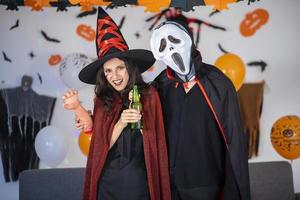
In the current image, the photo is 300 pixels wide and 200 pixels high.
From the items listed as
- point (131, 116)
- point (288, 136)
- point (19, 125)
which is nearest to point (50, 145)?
point (19, 125)

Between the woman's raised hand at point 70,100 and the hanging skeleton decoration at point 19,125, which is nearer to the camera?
the woman's raised hand at point 70,100

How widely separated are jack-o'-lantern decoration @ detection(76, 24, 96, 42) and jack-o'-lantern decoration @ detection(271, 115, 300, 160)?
1.86 metres

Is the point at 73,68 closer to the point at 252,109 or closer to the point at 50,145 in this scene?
the point at 50,145

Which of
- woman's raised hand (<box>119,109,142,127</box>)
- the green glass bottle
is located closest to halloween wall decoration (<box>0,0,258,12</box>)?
the green glass bottle

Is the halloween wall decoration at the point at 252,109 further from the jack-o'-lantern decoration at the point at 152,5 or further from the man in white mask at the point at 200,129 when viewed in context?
the man in white mask at the point at 200,129

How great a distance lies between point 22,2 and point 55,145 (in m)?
1.42

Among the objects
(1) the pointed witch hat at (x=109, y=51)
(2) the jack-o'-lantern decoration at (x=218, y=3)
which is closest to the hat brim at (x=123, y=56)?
(1) the pointed witch hat at (x=109, y=51)

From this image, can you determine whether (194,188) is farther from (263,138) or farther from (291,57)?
(291,57)

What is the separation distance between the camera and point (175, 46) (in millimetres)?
1905

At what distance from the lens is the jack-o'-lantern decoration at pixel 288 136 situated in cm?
329

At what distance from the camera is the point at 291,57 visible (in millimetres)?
3805

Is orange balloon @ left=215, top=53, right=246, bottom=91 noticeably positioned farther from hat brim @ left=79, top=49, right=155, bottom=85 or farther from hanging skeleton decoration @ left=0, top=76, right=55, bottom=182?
hanging skeleton decoration @ left=0, top=76, right=55, bottom=182

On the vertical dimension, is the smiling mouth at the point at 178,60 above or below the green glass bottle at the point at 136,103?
above

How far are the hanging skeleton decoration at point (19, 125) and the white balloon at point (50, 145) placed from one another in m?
0.40
